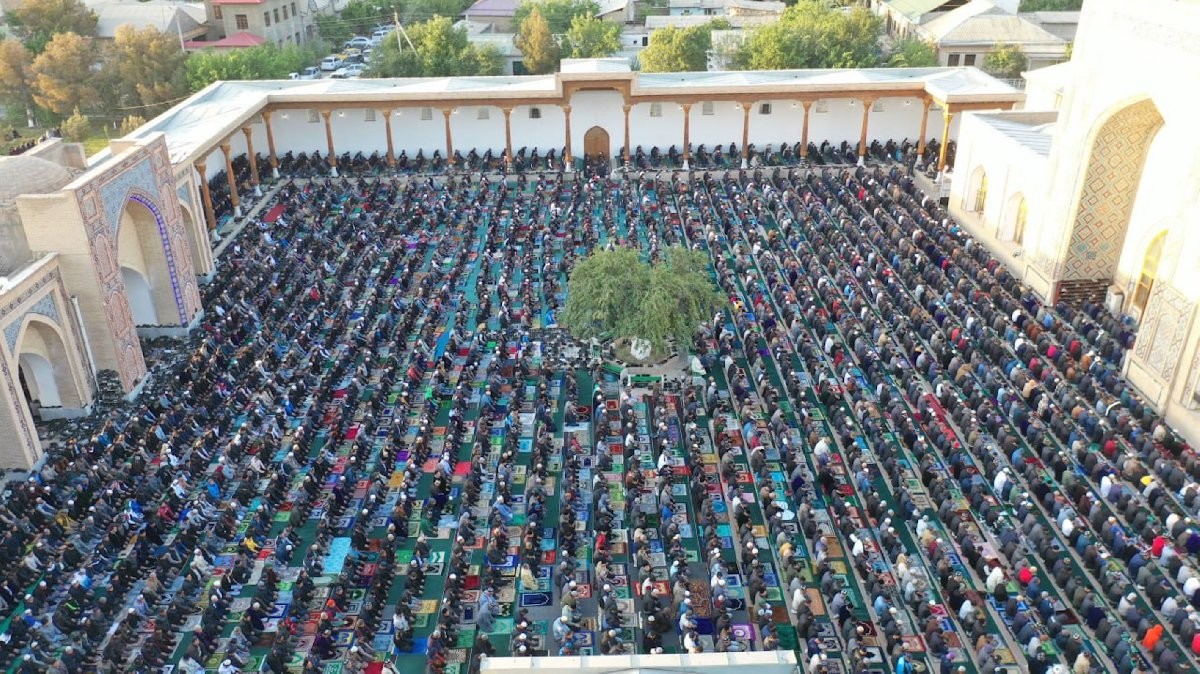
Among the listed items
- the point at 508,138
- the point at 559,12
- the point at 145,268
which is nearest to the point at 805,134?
the point at 508,138

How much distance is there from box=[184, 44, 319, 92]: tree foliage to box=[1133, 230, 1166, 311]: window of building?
33623 mm

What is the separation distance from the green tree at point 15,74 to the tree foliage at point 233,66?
748cm

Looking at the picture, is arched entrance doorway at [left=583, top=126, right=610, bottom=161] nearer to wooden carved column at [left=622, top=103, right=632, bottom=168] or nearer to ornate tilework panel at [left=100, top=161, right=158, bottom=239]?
wooden carved column at [left=622, top=103, right=632, bottom=168]

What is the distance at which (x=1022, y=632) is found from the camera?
474 inches

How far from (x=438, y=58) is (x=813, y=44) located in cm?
1641

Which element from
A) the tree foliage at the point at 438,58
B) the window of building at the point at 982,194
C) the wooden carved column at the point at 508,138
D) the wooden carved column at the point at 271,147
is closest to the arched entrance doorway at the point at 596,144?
the wooden carved column at the point at 508,138

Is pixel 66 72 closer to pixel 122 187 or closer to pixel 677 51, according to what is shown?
pixel 677 51

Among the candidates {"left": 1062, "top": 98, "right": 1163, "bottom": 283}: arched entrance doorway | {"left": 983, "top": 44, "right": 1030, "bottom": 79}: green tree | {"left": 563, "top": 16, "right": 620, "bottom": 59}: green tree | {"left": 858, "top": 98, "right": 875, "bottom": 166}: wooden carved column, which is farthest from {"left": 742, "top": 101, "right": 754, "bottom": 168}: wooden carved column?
{"left": 983, "top": 44, "right": 1030, "bottom": 79}: green tree

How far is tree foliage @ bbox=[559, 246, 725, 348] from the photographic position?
1811cm

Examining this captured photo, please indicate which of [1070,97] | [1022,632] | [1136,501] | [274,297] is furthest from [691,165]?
[1022,632]

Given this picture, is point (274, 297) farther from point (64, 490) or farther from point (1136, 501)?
point (1136, 501)

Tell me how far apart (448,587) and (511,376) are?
257 inches

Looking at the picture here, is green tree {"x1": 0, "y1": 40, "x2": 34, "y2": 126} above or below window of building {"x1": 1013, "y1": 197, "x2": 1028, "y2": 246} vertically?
above

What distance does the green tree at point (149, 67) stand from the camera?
131ft
